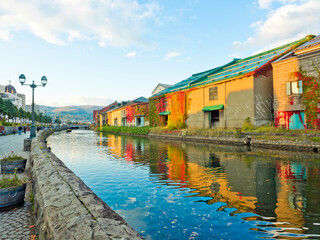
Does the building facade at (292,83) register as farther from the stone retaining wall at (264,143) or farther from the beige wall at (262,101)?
the stone retaining wall at (264,143)

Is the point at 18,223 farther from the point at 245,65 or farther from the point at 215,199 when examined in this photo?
the point at 245,65

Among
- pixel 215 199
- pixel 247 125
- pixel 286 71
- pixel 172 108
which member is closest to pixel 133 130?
pixel 172 108

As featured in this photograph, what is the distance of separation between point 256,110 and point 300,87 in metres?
4.78

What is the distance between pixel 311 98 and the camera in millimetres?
18938

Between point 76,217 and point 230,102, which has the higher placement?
point 230,102

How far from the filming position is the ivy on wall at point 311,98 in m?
18.6

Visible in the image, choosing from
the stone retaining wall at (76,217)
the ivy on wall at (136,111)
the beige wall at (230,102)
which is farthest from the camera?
the ivy on wall at (136,111)

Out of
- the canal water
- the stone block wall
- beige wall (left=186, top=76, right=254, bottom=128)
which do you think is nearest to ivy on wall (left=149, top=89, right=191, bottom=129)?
beige wall (left=186, top=76, right=254, bottom=128)

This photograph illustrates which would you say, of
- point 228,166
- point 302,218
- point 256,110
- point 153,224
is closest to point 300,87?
point 256,110

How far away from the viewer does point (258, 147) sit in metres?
18.9

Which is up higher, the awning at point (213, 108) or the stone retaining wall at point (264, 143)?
the awning at point (213, 108)

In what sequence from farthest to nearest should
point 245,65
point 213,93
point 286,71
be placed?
point 213,93
point 245,65
point 286,71

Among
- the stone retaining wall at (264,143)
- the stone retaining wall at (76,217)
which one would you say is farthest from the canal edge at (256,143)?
the stone retaining wall at (76,217)

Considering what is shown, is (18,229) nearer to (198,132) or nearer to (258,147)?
(258,147)
